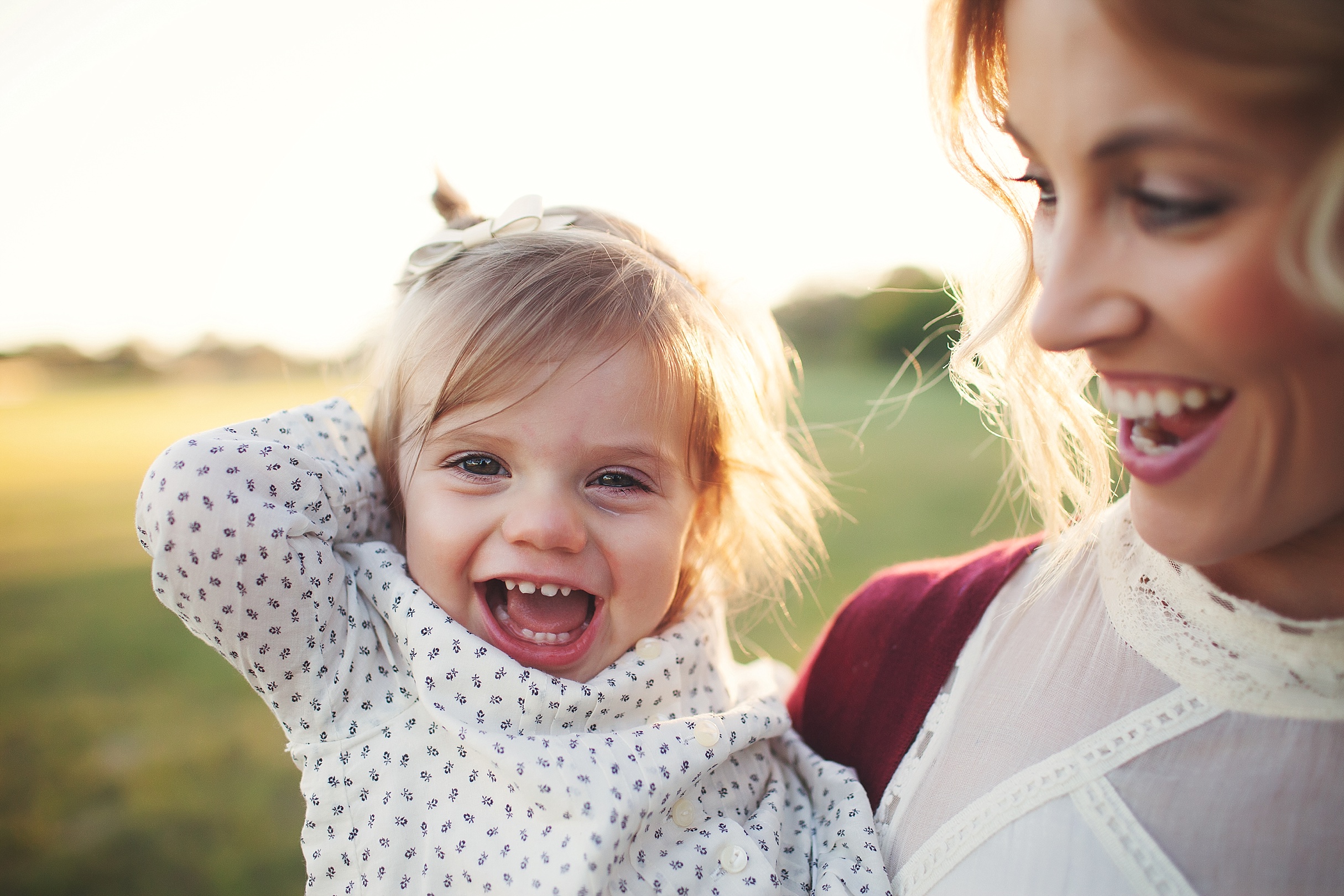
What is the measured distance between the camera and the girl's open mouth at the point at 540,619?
1.48 metres

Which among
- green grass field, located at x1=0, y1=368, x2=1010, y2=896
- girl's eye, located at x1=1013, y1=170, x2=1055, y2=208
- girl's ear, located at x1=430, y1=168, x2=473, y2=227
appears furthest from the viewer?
green grass field, located at x1=0, y1=368, x2=1010, y2=896

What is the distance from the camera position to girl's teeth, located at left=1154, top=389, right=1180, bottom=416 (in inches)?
38.7

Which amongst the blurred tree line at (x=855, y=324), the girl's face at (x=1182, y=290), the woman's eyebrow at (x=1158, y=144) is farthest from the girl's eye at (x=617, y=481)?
the blurred tree line at (x=855, y=324)

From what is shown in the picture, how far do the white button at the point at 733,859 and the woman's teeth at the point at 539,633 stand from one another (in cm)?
46

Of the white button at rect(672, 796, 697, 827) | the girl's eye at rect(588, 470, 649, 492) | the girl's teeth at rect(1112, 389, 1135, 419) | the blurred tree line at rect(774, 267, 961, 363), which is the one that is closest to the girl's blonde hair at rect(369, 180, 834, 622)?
the girl's eye at rect(588, 470, 649, 492)

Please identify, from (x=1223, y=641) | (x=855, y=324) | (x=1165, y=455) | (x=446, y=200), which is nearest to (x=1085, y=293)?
Result: (x=1165, y=455)

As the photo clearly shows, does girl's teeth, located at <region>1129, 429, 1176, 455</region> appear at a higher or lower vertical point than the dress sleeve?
higher

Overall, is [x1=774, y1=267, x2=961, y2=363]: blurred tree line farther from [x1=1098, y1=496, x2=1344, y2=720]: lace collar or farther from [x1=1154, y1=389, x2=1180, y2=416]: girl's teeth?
[x1=1154, y1=389, x2=1180, y2=416]: girl's teeth

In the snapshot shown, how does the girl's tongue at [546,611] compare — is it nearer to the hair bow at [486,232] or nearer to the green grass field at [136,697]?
the green grass field at [136,697]

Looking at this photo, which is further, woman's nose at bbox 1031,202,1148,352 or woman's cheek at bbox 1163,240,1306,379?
woman's nose at bbox 1031,202,1148,352

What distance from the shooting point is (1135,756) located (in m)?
1.13

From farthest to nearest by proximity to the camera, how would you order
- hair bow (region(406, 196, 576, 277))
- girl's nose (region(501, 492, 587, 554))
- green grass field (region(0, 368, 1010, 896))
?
green grass field (region(0, 368, 1010, 896)), hair bow (region(406, 196, 576, 277)), girl's nose (region(501, 492, 587, 554))

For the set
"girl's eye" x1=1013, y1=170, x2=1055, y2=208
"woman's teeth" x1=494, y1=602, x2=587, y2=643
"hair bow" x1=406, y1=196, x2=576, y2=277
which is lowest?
"woman's teeth" x1=494, y1=602, x2=587, y2=643

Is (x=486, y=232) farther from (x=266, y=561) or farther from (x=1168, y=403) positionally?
(x=1168, y=403)
